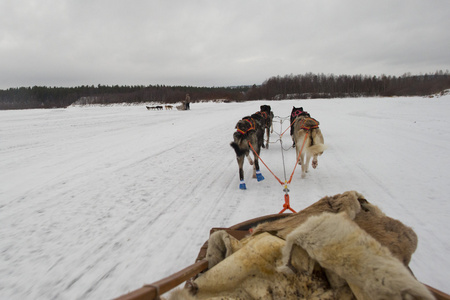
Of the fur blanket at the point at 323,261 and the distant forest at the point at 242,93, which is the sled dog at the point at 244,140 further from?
the distant forest at the point at 242,93

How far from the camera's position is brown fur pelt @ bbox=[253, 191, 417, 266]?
1459mm

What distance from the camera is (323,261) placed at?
1.27 metres

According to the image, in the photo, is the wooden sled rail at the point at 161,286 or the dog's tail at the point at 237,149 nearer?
the wooden sled rail at the point at 161,286

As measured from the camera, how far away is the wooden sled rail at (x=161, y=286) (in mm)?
1153

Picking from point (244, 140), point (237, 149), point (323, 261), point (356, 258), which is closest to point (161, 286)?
point (323, 261)

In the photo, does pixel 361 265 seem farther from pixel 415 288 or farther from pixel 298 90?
pixel 298 90

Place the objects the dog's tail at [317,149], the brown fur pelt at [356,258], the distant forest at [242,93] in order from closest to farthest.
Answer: the brown fur pelt at [356,258] < the dog's tail at [317,149] < the distant forest at [242,93]

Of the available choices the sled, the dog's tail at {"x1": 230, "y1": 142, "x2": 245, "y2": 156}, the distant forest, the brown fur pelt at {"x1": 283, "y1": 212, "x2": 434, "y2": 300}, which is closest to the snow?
the dog's tail at {"x1": 230, "y1": 142, "x2": 245, "y2": 156}

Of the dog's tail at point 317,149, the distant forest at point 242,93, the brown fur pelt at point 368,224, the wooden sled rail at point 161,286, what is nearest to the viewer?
the wooden sled rail at point 161,286

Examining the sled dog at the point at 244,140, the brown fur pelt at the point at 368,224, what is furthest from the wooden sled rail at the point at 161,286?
the sled dog at the point at 244,140

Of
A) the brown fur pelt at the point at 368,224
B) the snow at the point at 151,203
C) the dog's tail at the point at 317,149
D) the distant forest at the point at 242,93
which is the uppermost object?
the distant forest at the point at 242,93

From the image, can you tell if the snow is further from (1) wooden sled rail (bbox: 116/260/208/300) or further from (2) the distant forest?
(2) the distant forest

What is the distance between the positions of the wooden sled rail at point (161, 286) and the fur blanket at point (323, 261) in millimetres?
70

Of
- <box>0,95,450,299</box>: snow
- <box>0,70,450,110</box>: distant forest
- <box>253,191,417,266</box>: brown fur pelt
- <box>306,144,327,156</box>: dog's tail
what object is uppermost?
<box>0,70,450,110</box>: distant forest
